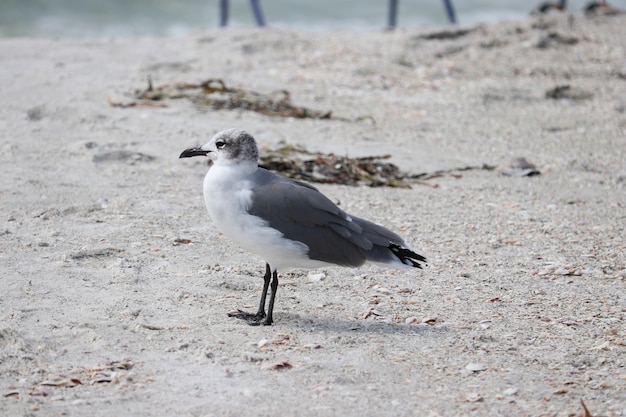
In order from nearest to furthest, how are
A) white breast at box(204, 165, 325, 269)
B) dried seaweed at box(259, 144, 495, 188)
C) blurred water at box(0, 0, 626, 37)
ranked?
white breast at box(204, 165, 325, 269), dried seaweed at box(259, 144, 495, 188), blurred water at box(0, 0, 626, 37)

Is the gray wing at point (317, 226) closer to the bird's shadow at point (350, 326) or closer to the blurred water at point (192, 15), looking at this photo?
the bird's shadow at point (350, 326)

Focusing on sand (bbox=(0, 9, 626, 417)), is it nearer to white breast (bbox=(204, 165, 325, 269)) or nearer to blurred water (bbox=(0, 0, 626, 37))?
white breast (bbox=(204, 165, 325, 269))

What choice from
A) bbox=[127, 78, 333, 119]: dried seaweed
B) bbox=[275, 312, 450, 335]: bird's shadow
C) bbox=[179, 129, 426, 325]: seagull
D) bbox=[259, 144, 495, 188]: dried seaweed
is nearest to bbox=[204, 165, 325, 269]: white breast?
bbox=[179, 129, 426, 325]: seagull

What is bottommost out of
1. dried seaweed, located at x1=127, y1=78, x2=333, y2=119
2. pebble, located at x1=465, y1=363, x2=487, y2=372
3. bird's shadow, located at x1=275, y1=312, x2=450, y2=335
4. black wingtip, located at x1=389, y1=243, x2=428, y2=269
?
bird's shadow, located at x1=275, y1=312, x2=450, y2=335

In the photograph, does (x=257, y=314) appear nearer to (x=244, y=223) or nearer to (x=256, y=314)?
(x=256, y=314)

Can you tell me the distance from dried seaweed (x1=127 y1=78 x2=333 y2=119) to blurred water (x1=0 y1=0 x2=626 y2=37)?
10661mm

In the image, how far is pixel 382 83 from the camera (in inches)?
387

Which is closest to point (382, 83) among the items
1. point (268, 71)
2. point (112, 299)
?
point (268, 71)

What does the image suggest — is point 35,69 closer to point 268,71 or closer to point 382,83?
point 268,71

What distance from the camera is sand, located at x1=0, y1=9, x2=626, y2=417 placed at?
3.69 meters

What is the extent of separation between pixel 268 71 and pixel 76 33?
419 inches

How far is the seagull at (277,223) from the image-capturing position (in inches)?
168

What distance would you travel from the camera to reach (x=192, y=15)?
74.9 ft

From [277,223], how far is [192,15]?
1928 cm
